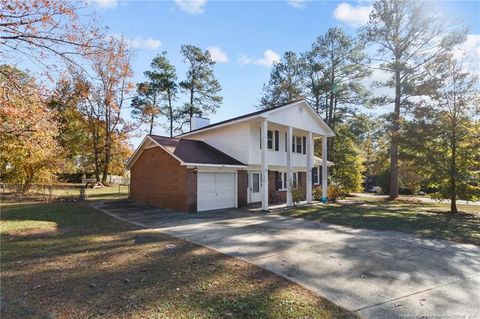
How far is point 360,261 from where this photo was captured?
21.9 feet

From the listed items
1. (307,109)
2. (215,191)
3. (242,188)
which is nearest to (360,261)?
(215,191)

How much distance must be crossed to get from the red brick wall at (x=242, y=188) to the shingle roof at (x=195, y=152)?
103cm

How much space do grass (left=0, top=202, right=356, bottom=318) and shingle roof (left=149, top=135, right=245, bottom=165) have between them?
7.23 metres

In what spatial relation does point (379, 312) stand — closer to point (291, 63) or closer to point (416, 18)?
point (416, 18)

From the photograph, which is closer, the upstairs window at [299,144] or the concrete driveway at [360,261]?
the concrete driveway at [360,261]

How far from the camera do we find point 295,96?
3278 centimetres

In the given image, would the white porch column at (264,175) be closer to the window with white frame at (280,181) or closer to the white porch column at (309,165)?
the white porch column at (309,165)

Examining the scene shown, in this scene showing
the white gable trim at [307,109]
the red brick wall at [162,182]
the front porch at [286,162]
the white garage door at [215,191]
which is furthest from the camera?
the front porch at [286,162]

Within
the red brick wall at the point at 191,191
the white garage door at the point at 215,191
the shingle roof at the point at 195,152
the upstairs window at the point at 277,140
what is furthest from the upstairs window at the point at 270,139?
the red brick wall at the point at 191,191

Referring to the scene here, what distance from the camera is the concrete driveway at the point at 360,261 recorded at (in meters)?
4.57

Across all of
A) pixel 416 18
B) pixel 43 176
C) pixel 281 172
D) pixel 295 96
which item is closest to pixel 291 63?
pixel 295 96

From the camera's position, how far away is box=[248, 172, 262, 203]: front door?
60.7 ft

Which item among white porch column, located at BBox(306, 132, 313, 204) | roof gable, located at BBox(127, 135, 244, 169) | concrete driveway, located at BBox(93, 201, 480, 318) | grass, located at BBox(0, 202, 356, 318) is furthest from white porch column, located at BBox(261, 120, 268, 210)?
grass, located at BBox(0, 202, 356, 318)

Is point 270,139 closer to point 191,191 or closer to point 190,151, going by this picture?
point 190,151
